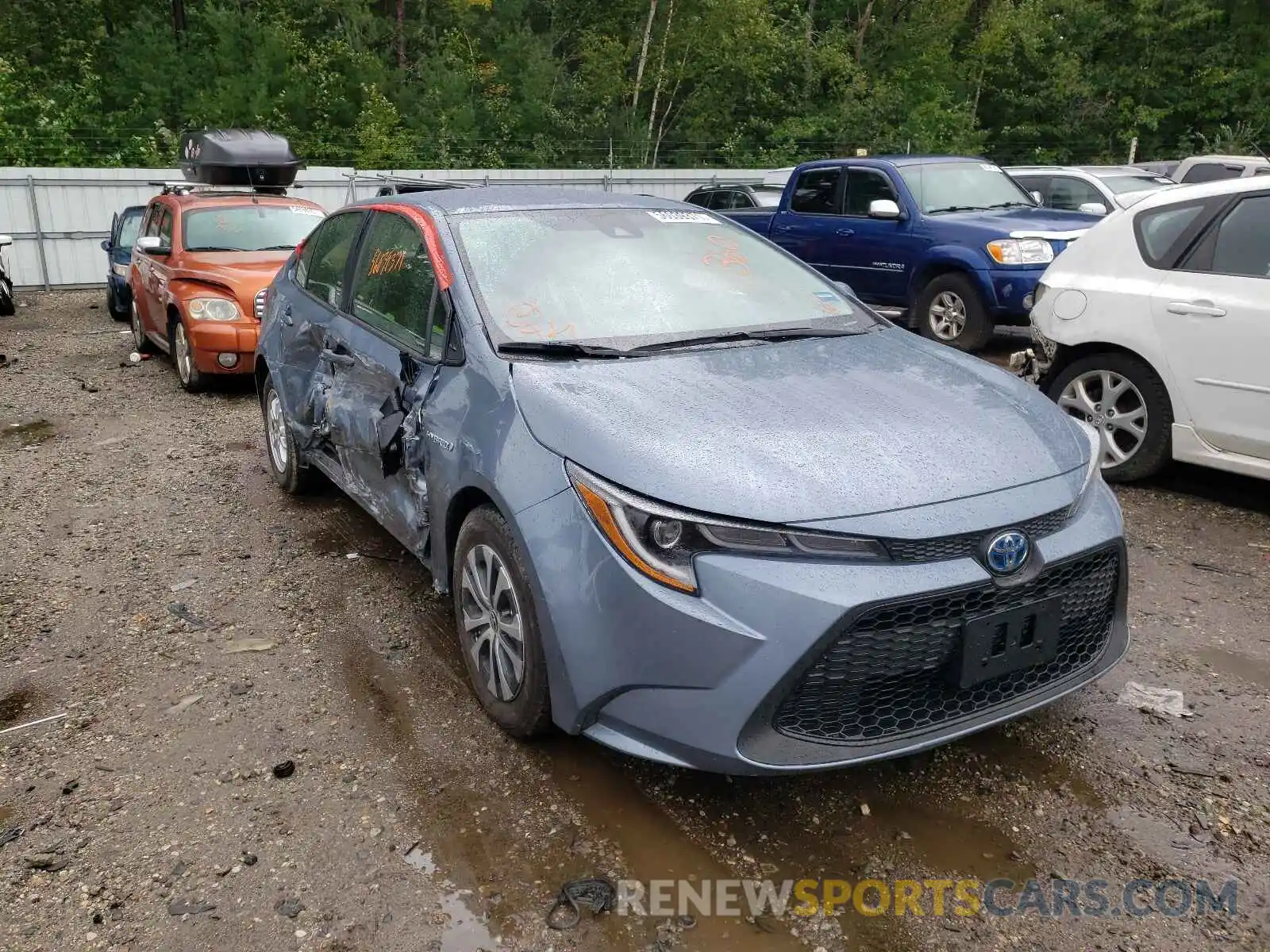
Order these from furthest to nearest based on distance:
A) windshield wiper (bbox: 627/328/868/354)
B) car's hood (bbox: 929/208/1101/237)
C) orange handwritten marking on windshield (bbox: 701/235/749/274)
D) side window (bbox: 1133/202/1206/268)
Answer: car's hood (bbox: 929/208/1101/237)
side window (bbox: 1133/202/1206/268)
orange handwritten marking on windshield (bbox: 701/235/749/274)
windshield wiper (bbox: 627/328/868/354)

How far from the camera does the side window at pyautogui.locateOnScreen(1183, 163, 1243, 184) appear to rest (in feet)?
44.1

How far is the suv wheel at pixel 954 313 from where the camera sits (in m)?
8.88

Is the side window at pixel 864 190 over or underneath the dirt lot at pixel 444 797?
over

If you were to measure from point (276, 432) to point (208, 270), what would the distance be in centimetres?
342

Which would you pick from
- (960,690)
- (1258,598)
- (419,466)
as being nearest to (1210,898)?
(960,690)

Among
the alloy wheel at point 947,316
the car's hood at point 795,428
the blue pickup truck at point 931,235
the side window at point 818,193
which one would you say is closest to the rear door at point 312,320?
the car's hood at point 795,428

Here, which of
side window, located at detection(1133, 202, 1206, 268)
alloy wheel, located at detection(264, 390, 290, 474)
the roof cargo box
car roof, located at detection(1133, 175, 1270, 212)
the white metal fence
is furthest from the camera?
the white metal fence

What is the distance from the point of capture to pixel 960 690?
2619 mm

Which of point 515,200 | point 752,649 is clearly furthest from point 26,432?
point 752,649

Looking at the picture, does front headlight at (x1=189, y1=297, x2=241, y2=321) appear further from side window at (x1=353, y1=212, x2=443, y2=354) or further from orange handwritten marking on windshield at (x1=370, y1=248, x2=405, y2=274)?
orange handwritten marking on windshield at (x1=370, y1=248, x2=405, y2=274)

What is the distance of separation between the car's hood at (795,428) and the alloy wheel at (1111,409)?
7.94 ft

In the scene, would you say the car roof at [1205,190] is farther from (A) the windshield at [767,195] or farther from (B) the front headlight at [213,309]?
(A) the windshield at [767,195]

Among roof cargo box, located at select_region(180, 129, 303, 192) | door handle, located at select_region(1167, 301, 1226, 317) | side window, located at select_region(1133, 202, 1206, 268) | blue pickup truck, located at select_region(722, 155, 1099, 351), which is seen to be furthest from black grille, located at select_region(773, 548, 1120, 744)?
roof cargo box, located at select_region(180, 129, 303, 192)

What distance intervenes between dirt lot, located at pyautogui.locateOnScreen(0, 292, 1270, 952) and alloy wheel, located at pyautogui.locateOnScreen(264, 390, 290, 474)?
3.61 ft
